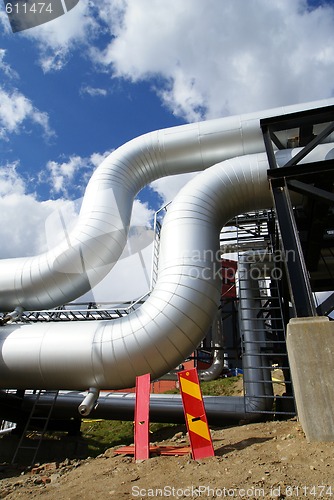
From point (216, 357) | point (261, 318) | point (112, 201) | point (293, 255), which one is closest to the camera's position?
point (293, 255)

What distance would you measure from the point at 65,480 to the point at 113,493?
4.19 ft

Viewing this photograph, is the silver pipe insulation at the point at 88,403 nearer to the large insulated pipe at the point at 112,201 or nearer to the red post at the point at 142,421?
the red post at the point at 142,421

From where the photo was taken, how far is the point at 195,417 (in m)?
4.41

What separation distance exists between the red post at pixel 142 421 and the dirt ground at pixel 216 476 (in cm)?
18

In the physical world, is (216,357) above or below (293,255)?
above

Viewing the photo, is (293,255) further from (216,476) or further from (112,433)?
(112,433)

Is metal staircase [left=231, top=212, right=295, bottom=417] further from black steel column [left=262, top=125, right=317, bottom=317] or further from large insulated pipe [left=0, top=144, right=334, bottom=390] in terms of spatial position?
black steel column [left=262, top=125, right=317, bottom=317]

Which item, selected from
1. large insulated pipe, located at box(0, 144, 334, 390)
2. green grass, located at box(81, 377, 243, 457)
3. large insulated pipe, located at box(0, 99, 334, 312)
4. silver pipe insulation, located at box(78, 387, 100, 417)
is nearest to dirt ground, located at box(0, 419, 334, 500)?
silver pipe insulation, located at box(78, 387, 100, 417)

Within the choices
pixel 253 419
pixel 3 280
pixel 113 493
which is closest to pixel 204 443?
pixel 113 493

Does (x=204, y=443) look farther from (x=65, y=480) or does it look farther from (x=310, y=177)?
(x=310, y=177)

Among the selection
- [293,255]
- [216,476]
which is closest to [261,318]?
[293,255]

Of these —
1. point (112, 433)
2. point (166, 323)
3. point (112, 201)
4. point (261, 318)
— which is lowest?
point (112, 433)

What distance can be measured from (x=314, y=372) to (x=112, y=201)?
6.54 m

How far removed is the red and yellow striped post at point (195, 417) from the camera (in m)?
4.08
